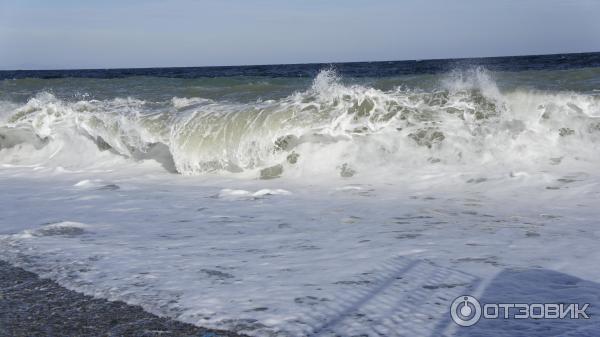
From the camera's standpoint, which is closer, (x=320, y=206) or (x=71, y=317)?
(x=71, y=317)

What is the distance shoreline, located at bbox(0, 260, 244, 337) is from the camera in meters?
2.73

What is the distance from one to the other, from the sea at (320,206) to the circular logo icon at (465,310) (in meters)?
0.04

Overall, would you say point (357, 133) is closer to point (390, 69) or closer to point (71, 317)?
point (71, 317)

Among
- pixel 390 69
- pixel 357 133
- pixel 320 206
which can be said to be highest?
pixel 390 69

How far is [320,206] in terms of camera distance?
17.6ft

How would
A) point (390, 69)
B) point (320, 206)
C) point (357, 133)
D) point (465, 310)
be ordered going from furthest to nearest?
point (390, 69) → point (357, 133) → point (320, 206) → point (465, 310)

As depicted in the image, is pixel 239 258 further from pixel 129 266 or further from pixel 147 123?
pixel 147 123

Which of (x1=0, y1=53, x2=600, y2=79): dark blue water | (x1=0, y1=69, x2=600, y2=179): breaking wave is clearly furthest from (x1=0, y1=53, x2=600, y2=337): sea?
(x1=0, y1=53, x2=600, y2=79): dark blue water

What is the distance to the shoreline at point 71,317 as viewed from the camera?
2732 millimetres

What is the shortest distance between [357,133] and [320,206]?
2.23 metres

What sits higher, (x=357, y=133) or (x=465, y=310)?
(x=357, y=133)

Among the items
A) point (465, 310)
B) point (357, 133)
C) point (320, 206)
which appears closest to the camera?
point (465, 310)

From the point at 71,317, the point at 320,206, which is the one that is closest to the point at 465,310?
the point at 71,317

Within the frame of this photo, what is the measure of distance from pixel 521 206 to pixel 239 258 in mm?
2312
